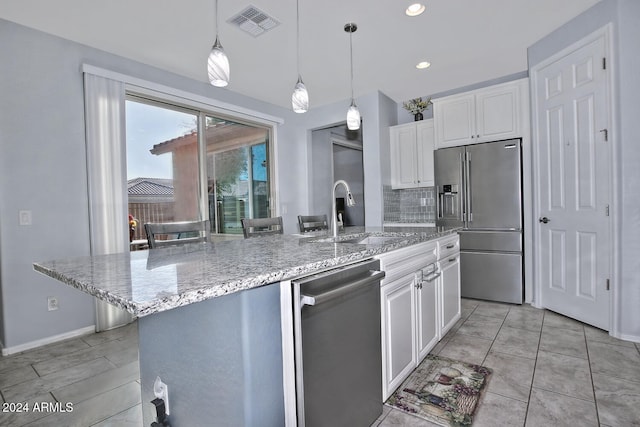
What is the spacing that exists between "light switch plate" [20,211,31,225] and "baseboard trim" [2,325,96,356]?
97 centimetres

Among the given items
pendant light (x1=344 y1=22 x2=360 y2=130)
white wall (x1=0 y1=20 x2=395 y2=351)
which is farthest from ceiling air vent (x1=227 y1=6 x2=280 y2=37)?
white wall (x1=0 y1=20 x2=395 y2=351)

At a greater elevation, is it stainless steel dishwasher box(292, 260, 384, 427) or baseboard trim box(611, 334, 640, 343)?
stainless steel dishwasher box(292, 260, 384, 427)

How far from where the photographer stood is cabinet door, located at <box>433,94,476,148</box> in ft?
12.1

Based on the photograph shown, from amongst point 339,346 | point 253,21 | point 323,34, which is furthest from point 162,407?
point 323,34

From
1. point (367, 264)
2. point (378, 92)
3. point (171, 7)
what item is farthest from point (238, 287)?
point (378, 92)

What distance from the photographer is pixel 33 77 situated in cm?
261

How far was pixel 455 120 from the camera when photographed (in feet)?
12.4

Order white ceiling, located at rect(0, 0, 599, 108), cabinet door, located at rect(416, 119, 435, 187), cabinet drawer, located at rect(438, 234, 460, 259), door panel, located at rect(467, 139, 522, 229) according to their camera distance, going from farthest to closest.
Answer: cabinet door, located at rect(416, 119, 435, 187) < door panel, located at rect(467, 139, 522, 229) < white ceiling, located at rect(0, 0, 599, 108) < cabinet drawer, located at rect(438, 234, 460, 259)

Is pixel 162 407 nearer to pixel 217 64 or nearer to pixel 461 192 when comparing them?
pixel 217 64

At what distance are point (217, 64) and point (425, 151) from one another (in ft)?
10.6

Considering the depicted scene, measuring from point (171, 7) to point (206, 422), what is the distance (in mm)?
2727

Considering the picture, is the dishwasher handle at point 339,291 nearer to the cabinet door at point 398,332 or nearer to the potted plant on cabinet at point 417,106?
the cabinet door at point 398,332

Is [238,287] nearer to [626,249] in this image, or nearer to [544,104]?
[626,249]

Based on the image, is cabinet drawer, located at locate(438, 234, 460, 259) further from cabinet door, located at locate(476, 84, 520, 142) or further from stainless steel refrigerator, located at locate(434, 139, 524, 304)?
cabinet door, located at locate(476, 84, 520, 142)
